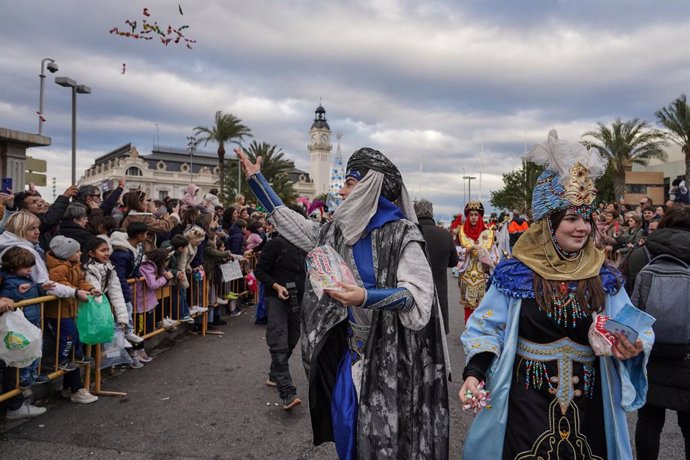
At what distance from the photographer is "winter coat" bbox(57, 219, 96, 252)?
6.24 m

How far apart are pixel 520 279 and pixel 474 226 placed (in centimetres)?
585

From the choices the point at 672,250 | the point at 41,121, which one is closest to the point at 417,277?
the point at 672,250

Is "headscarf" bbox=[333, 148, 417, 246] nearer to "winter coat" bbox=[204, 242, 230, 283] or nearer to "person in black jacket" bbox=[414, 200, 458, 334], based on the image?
"person in black jacket" bbox=[414, 200, 458, 334]

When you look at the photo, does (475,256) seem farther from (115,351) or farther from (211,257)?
(115,351)

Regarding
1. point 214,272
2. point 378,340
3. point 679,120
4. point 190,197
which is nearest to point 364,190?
point 378,340

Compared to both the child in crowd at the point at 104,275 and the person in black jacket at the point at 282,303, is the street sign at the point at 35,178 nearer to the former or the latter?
the child in crowd at the point at 104,275

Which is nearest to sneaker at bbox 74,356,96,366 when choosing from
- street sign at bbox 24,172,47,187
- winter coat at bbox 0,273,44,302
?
winter coat at bbox 0,273,44,302

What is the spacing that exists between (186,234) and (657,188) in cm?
4824

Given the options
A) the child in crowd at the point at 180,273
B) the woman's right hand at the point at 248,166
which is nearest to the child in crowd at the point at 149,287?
the child in crowd at the point at 180,273

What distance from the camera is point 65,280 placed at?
5.14 m

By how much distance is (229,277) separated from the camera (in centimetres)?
945

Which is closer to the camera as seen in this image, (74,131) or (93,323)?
(93,323)

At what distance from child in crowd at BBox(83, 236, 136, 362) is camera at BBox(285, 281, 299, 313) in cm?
186

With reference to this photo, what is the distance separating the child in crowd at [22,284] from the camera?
15.4ft
